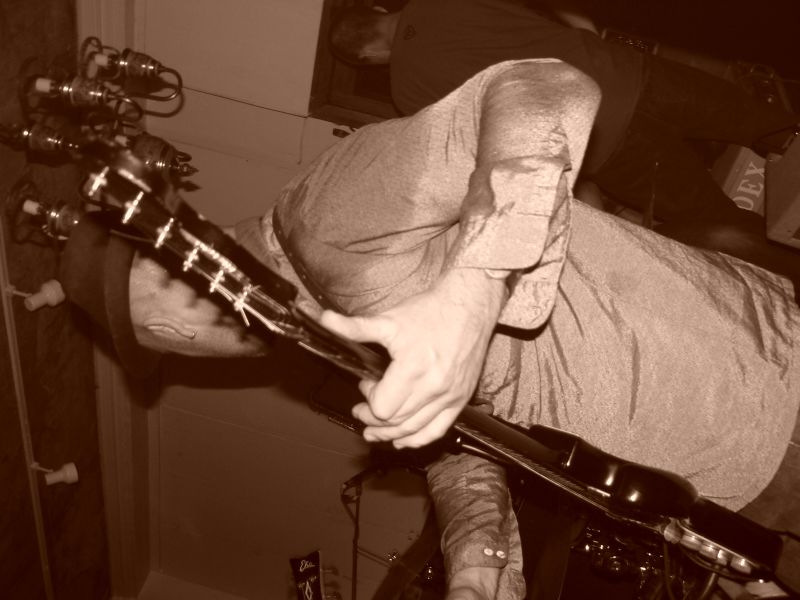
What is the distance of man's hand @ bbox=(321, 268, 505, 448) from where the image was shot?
0.86m

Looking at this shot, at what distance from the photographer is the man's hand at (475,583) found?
6.10 feet

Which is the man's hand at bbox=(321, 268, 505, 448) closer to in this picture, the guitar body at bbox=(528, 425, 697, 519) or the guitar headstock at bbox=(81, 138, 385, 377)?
A: the guitar headstock at bbox=(81, 138, 385, 377)

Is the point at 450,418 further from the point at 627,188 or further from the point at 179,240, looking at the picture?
the point at 627,188

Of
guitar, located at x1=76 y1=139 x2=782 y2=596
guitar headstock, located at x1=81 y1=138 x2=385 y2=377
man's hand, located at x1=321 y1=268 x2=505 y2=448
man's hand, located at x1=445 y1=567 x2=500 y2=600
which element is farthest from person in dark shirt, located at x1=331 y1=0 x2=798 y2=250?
guitar headstock, located at x1=81 y1=138 x2=385 y2=377

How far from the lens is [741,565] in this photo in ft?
4.41

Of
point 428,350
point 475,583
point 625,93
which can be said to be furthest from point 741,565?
point 625,93

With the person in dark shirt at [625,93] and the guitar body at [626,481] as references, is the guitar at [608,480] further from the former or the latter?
the person in dark shirt at [625,93]

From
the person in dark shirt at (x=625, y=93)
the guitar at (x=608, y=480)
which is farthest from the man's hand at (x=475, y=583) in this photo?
the person in dark shirt at (x=625, y=93)

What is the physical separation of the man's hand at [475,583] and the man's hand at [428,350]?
1.16m

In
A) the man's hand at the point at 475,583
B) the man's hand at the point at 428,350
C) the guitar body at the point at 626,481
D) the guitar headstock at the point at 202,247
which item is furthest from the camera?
the man's hand at the point at 475,583

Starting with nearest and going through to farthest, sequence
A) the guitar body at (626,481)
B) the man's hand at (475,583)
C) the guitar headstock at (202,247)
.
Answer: the guitar headstock at (202,247)
the guitar body at (626,481)
the man's hand at (475,583)

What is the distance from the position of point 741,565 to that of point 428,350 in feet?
3.42

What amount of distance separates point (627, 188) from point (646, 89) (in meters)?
0.45

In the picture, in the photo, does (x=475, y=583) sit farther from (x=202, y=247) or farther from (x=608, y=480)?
(x=202, y=247)
